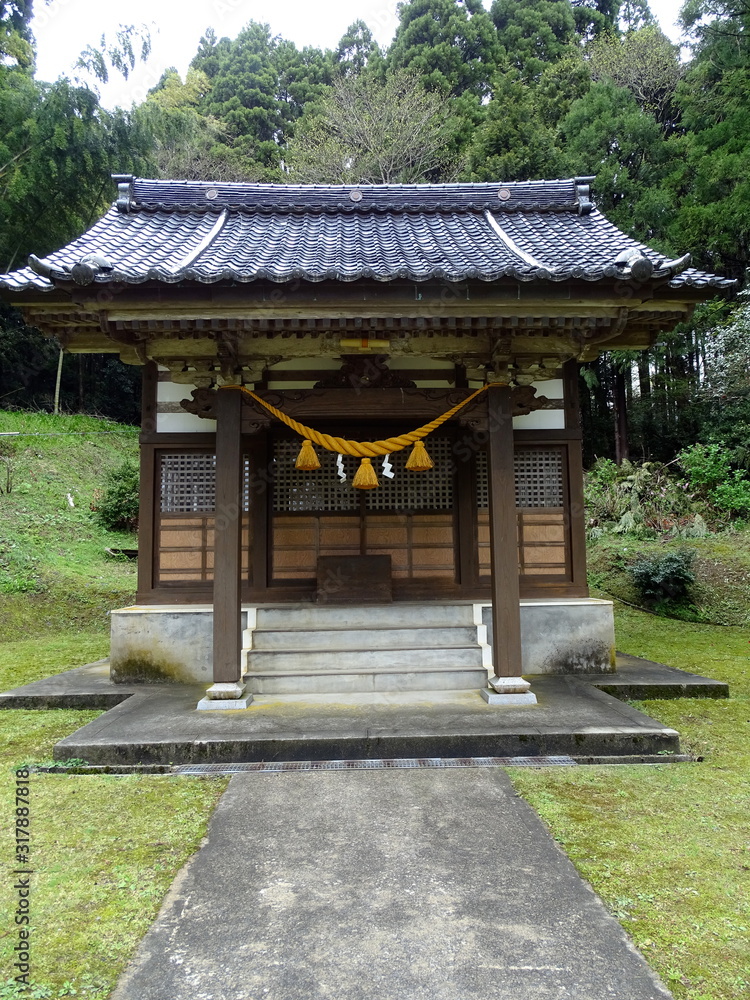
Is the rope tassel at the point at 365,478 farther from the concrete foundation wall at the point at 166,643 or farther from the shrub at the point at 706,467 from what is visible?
the shrub at the point at 706,467

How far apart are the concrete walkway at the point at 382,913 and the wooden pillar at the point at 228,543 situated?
68.3 inches

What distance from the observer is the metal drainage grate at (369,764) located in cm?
409

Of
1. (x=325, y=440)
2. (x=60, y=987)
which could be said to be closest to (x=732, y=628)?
(x=325, y=440)

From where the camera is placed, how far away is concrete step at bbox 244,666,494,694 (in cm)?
557

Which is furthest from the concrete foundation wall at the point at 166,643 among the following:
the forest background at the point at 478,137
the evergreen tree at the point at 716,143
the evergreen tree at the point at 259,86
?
the evergreen tree at the point at 259,86

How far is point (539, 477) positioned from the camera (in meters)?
6.87

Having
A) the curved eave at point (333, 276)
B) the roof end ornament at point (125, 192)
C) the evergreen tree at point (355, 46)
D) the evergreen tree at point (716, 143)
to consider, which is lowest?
the curved eave at point (333, 276)

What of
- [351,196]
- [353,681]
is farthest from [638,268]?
[351,196]

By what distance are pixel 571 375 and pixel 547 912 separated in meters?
5.64

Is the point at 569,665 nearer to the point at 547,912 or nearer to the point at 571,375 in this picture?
the point at 571,375

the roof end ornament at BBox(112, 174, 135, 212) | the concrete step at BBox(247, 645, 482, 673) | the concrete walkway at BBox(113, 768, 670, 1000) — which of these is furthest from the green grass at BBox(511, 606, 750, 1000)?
the roof end ornament at BBox(112, 174, 135, 212)

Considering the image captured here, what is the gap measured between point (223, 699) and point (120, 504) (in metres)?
9.81

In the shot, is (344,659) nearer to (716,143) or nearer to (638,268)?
(638,268)

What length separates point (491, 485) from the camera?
5434mm
